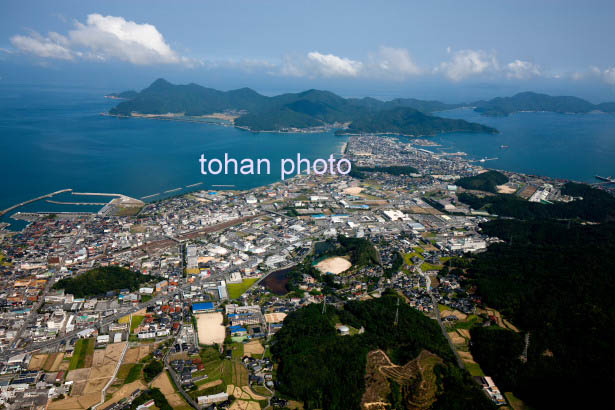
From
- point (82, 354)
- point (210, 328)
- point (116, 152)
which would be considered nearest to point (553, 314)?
point (210, 328)

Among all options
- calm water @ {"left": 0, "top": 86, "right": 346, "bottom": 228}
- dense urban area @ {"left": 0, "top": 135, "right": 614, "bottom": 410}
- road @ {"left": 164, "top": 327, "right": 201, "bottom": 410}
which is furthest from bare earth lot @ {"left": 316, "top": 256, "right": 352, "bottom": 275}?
calm water @ {"left": 0, "top": 86, "right": 346, "bottom": 228}

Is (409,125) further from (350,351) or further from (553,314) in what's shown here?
(350,351)

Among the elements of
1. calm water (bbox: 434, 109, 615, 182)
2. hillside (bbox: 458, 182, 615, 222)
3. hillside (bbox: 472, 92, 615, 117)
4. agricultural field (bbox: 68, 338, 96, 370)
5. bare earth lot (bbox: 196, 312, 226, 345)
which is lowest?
agricultural field (bbox: 68, 338, 96, 370)

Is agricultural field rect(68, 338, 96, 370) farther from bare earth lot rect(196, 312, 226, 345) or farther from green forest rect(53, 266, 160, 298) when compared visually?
bare earth lot rect(196, 312, 226, 345)

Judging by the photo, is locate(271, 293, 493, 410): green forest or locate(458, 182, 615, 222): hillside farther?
locate(458, 182, 615, 222): hillside

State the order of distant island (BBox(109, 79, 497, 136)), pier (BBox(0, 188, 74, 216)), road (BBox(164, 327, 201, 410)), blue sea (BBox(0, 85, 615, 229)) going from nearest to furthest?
1. road (BBox(164, 327, 201, 410))
2. pier (BBox(0, 188, 74, 216))
3. blue sea (BBox(0, 85, 615, 229))
4. distant island (BBox(109, 79, 497, 136))

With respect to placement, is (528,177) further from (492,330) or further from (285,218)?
(492,330)

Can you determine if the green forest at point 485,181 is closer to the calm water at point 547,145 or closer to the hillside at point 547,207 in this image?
the hillside at point 547,207

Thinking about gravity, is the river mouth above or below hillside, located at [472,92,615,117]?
below
